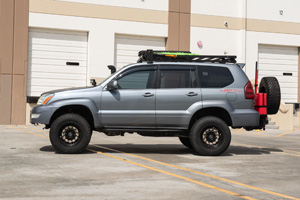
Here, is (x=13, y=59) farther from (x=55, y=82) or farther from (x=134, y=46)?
(x=134, y=46)

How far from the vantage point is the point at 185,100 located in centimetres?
1049

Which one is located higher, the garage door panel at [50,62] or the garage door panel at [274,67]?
the garage door panel at [274,67]

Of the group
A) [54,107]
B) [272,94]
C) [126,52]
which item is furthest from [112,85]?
[126,52]

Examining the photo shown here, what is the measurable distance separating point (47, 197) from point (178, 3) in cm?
2043

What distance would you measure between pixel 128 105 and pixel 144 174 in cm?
290

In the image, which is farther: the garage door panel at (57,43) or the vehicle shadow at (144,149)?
the garage door panel at (57,43)

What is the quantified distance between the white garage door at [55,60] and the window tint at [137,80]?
1295 centimetres

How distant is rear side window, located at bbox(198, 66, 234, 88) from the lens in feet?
35.2

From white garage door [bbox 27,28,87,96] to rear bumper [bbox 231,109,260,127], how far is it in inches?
550

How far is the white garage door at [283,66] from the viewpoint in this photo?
88.6 ft

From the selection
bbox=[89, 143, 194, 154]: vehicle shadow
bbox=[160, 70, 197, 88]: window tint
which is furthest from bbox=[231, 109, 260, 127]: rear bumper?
bbox=[89, 143, 194, 154]: vehicle shadow

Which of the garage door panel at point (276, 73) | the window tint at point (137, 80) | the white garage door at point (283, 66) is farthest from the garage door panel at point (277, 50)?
the window tint at point (137, 80)

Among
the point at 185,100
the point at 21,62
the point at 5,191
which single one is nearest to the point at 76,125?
the point at 185,100

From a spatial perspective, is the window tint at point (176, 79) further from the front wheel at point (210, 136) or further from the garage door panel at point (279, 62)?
the garage door panel at point (279, 62)
